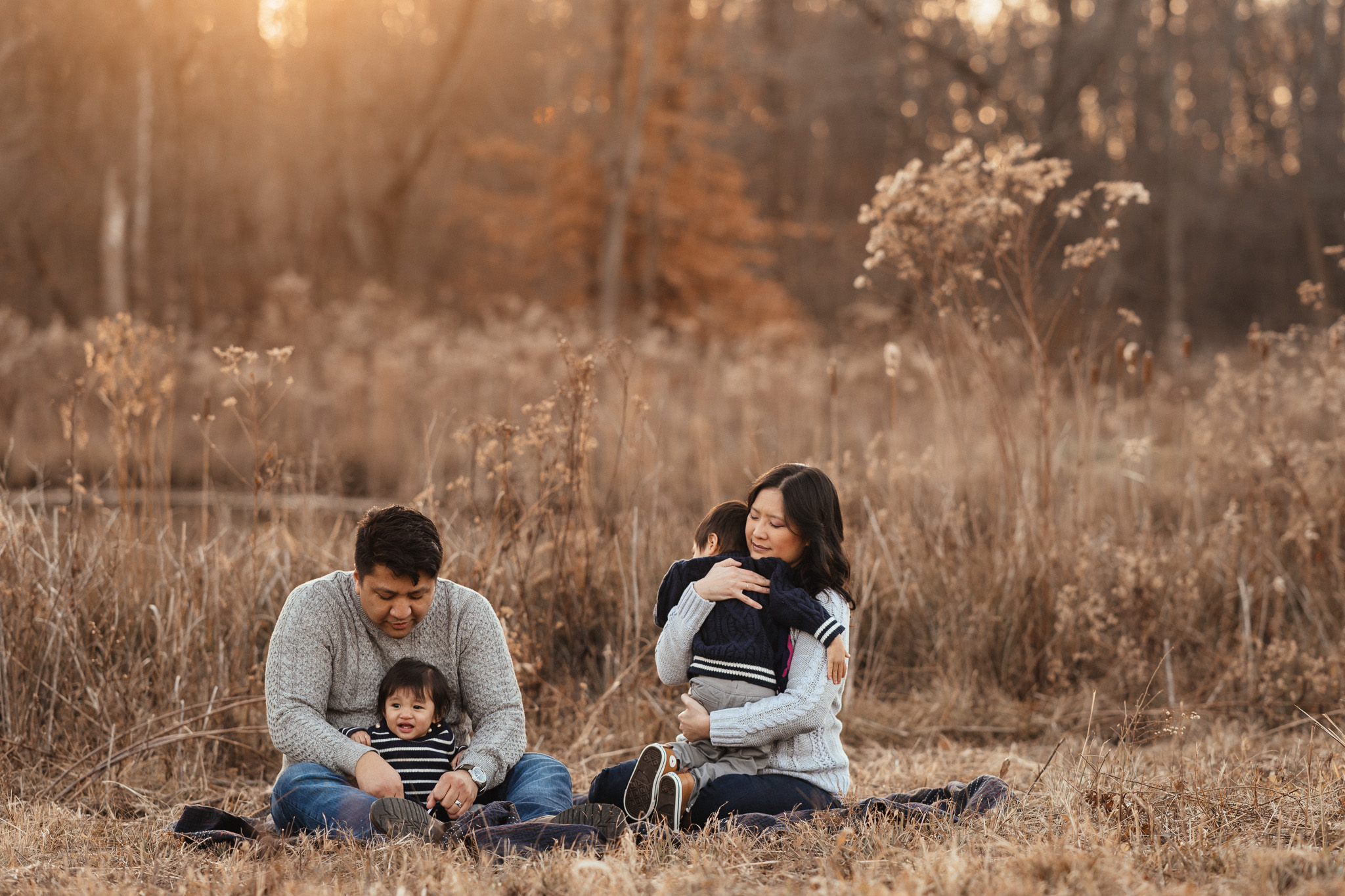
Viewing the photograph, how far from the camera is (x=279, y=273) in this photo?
19406mm

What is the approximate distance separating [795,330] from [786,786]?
13.4 m

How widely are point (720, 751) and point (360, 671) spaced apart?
957 millimetres

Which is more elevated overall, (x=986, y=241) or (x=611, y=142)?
(x=611, y=142)

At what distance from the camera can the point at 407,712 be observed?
9.09ft

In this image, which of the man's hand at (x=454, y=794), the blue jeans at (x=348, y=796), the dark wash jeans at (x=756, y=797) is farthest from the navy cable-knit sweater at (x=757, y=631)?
the man's hand at (x=454, y=794)

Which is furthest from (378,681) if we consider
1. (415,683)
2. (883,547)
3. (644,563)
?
(883,547)

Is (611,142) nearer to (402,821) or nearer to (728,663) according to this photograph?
(728,663)

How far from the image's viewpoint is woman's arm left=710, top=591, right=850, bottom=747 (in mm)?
2744

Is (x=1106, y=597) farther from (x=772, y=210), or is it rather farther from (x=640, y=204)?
(x=772, y=210)

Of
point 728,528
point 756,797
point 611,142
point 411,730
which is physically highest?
point 611,142

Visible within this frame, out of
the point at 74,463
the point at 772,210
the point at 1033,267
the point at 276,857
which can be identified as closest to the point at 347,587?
the point at 276,857

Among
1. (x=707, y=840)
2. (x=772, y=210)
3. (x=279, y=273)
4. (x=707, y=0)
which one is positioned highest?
(x=707, y=0)

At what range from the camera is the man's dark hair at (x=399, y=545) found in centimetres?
265

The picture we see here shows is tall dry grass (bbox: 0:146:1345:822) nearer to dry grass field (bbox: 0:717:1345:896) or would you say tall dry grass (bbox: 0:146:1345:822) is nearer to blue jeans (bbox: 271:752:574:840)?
dry grass field (bbox: 0:717:1345:896)
